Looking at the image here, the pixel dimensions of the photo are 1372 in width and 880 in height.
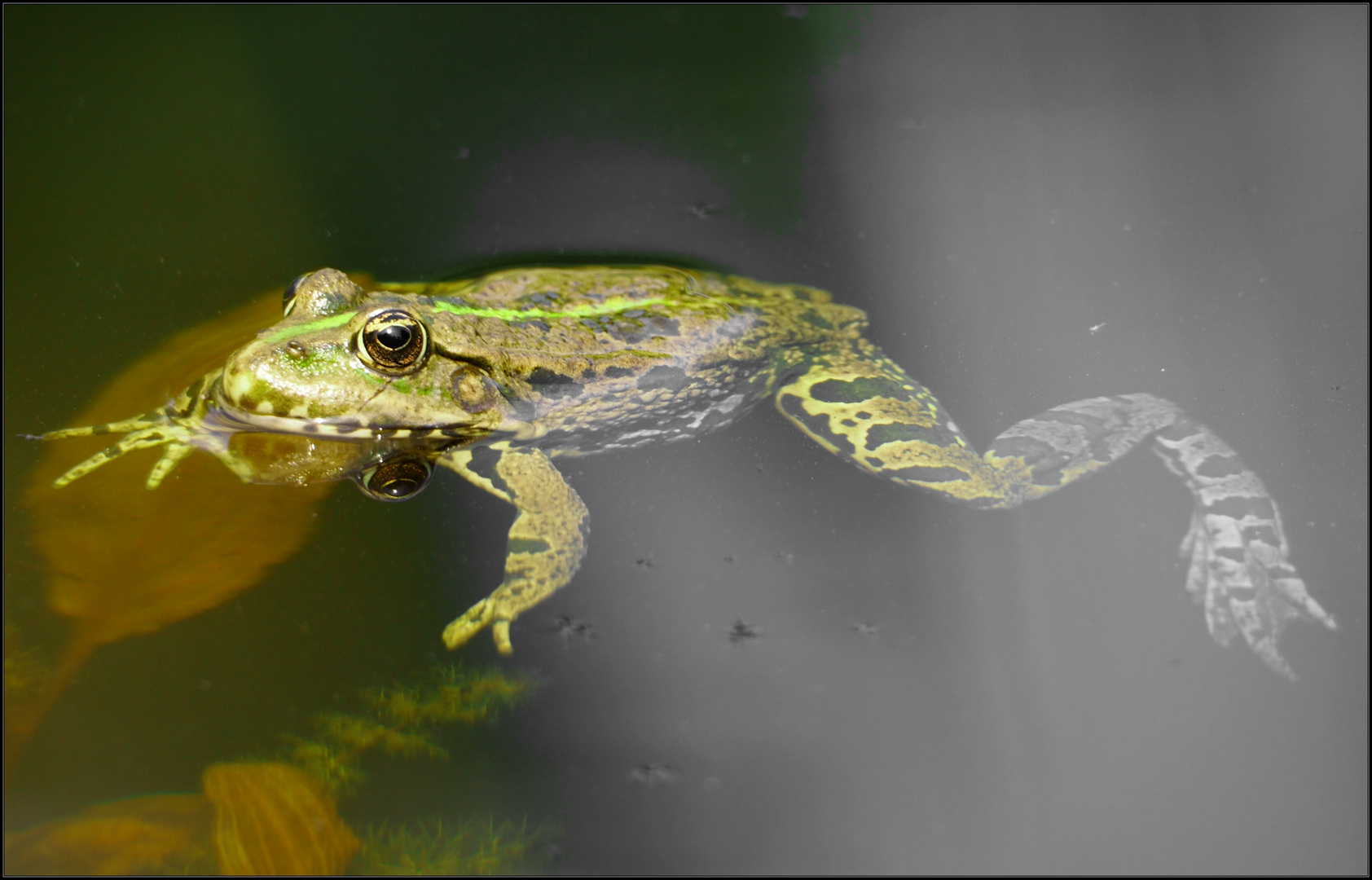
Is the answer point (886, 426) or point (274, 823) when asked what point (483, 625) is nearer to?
point (274, 823)

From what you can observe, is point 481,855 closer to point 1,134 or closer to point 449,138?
point 449,138

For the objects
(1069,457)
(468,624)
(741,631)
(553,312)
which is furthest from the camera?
(1069,457)

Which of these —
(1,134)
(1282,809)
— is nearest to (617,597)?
(1282,809)

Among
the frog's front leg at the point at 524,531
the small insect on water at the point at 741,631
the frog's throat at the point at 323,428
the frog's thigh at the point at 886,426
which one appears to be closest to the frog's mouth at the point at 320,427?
the frog's throat at the point at 323,428

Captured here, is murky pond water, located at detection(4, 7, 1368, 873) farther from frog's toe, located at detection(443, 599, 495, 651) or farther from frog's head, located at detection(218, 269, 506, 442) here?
frog's head, located at detection(218, 269, 506, 442)

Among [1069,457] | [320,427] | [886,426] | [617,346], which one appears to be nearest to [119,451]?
[320,427]

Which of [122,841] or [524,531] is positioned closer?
[122,841]

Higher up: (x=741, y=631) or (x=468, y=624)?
(x=468, y=624)
